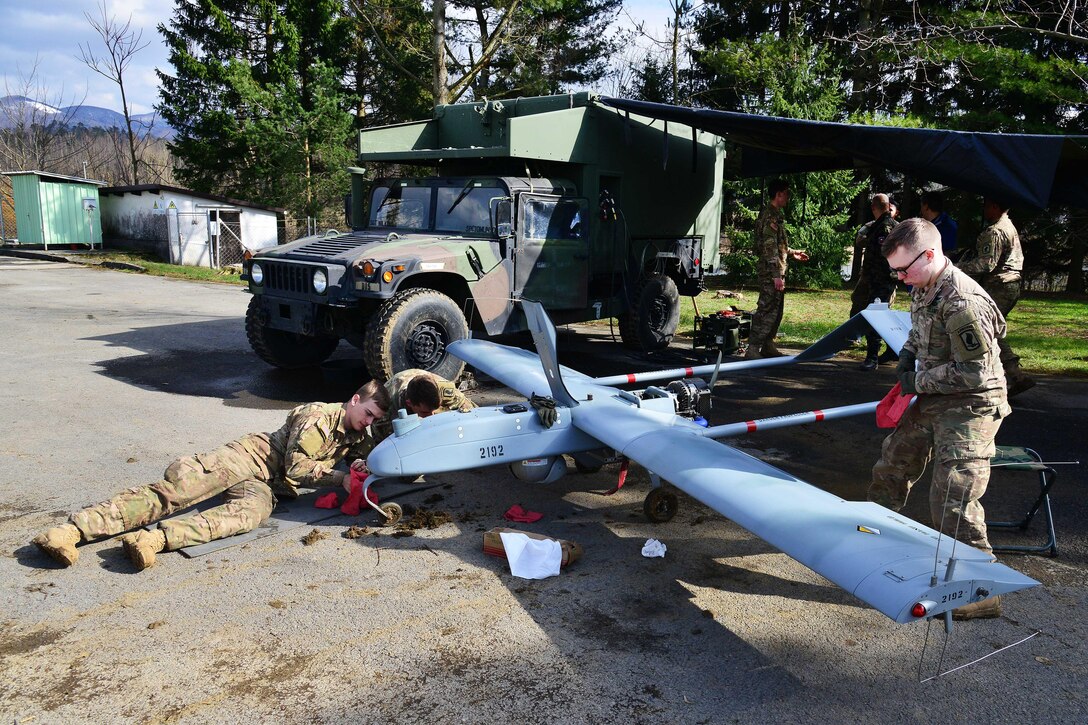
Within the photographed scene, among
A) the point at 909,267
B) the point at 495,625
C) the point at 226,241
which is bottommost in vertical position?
the point at 495,625

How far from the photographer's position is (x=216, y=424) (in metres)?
6.75

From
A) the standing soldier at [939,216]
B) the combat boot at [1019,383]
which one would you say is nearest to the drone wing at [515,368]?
the standing soldier at [939,216]

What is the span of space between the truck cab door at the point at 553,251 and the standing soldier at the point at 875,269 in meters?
3.32

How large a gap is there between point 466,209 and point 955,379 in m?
5.71

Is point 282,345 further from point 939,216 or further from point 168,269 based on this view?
point 168,269

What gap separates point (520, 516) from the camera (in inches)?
192

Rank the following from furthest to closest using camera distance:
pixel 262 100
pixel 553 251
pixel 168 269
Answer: pixel 262 100, pixel 168 269, pixel 553 251

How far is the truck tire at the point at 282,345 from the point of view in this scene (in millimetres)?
8438

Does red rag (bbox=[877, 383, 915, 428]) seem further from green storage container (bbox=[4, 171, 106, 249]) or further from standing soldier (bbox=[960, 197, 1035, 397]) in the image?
green storage container (bbox=[4, 171, 106, 249])

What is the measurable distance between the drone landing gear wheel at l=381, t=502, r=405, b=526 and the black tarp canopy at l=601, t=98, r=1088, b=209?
483 cm

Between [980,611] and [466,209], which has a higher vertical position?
[466,209]

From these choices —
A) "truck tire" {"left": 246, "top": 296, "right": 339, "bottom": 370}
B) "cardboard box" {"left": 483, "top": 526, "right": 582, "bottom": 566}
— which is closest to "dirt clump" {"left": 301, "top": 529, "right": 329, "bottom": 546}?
"cardboard box" {"left": 483, "top": 526, "right": 582, "bottom": 566}

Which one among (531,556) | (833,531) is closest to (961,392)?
(833,531)

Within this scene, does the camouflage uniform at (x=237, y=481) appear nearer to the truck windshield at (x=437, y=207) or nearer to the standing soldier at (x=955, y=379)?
the standing soldier at (x=955, y=379)
